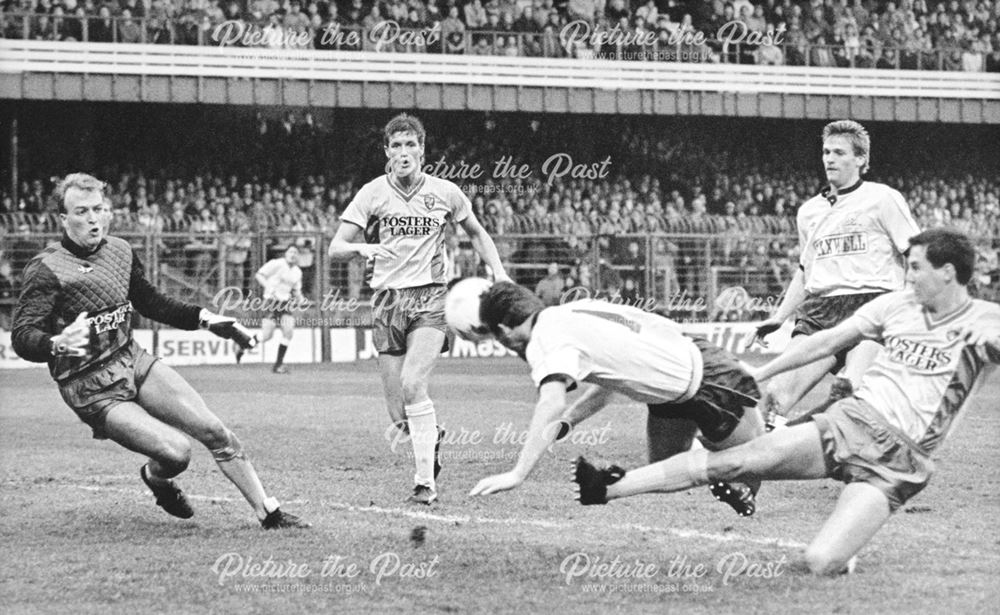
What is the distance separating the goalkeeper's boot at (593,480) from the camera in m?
6.04

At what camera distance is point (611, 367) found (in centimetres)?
610

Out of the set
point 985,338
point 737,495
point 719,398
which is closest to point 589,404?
point 719,398

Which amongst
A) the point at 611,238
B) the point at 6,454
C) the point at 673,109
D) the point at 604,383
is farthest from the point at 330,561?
the point at 673,109

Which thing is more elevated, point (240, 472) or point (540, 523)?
point (240, 472)

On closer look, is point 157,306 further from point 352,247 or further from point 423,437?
point 423,437

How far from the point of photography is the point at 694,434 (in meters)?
7.14

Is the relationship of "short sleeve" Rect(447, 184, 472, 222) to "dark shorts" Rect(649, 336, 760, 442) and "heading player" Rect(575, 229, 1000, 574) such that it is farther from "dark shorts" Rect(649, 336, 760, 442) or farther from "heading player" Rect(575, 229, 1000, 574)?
"heading player" Rect(575, 229, 1000, 574)

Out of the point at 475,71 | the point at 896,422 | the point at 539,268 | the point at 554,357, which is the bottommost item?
the point at 896,422

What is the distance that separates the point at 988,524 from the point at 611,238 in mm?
19483

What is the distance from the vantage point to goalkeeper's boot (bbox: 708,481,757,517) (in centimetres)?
733

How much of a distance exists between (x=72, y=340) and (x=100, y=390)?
0.62 meters

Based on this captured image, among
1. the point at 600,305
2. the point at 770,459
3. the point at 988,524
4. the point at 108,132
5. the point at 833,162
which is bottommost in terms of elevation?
the point at 988,524

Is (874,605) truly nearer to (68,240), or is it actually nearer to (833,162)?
(833,162)

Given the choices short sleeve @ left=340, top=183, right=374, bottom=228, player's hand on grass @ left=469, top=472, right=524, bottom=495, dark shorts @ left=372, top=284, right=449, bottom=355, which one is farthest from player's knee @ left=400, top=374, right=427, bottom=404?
player's hand on grass @ left=469, top=472, right=524, bottom=495
